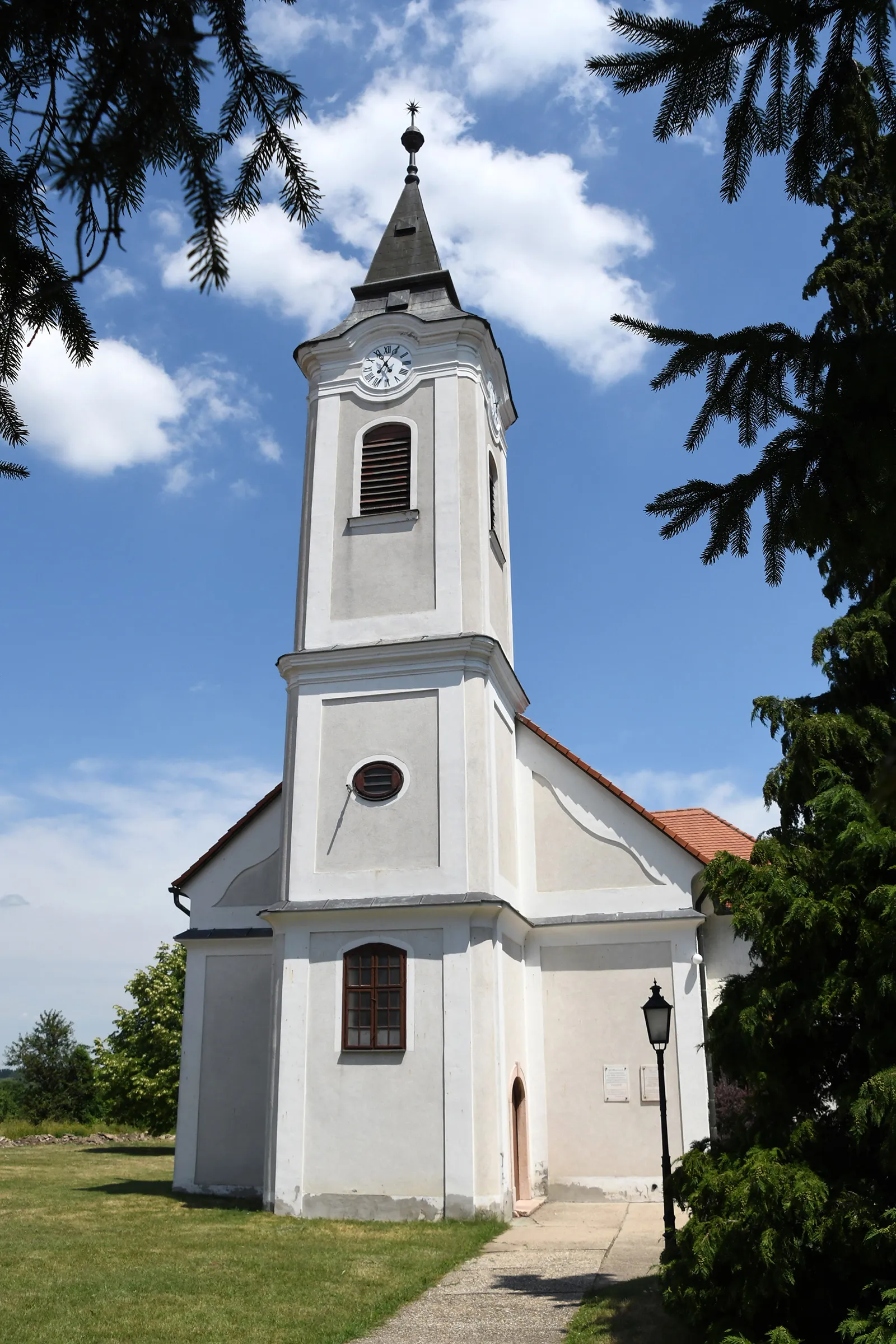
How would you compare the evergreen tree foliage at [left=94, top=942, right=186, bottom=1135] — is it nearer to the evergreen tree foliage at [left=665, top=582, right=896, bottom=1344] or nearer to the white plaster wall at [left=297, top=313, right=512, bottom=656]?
the white plaster wall at [left=297, top=313, right=512, bottom=656]

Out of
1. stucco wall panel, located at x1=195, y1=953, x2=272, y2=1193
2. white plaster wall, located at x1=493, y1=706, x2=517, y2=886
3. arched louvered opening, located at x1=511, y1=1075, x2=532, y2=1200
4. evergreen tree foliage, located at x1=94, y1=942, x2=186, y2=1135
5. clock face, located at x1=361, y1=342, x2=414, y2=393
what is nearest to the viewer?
arched louvered opening, located at x1=511, y1=1075, x2=532, y2=1200

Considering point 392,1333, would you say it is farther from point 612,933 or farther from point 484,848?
point 612,933

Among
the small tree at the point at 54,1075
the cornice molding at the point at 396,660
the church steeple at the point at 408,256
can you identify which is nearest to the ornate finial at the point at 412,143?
the church steeple at the point at 408,256

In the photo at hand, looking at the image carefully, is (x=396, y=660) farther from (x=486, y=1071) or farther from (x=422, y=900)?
(x=486, y=1071)

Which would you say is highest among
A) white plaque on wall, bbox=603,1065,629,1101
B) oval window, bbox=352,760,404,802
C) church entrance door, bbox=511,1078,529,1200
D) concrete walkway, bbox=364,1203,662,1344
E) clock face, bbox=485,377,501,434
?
clock face, bbox=485,377,501,434

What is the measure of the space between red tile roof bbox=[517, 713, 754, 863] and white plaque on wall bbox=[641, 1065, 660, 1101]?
340 centimetres

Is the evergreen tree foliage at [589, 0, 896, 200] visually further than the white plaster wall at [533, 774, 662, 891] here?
No

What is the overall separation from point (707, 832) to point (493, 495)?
336 inches

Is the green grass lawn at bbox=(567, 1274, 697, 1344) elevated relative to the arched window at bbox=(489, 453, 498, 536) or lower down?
lower down

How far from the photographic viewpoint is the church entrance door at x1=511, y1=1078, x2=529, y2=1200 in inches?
620

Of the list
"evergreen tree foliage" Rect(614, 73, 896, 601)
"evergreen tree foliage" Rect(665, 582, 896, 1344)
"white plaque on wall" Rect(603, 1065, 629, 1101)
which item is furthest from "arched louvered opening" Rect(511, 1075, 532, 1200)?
"evergreen tree foliage" Rect(614, 73, 896, 601)

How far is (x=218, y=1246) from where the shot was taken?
1178 centimetres

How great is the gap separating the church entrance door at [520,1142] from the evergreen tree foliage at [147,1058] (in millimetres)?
A: 14930

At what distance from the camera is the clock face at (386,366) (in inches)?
747
